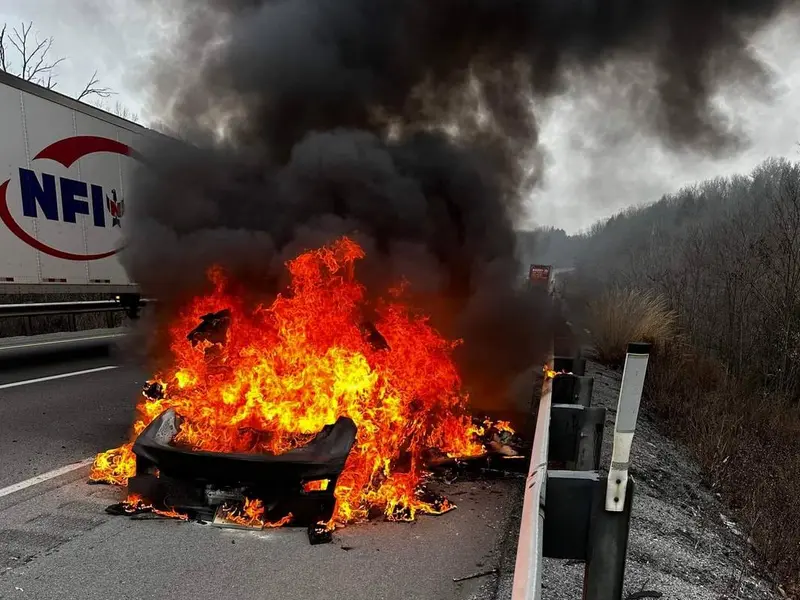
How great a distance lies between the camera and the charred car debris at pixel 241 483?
3.67 m

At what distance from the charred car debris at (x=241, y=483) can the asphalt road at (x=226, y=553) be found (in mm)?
101

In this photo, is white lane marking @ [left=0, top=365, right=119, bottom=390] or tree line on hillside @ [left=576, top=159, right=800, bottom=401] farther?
tree line on hillside @ [left=576, top=159, right=800, bottom=401]

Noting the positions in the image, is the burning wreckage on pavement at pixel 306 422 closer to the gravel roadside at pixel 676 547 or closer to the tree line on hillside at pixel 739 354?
the gravel roadside at pixel 676 547

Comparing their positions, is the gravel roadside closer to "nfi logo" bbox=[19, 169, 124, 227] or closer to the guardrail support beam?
the guardrail support beam

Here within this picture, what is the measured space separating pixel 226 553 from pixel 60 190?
8.57 meters

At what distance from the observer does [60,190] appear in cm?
980

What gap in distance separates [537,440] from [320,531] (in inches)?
62.7

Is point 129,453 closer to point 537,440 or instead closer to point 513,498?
point 513,498

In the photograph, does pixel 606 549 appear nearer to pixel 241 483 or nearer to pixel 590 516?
pixel 590 516

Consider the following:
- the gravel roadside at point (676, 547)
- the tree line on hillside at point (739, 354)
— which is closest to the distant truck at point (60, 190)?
the tree line on hillside at point (739, 354)

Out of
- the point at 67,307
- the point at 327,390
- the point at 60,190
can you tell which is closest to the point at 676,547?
the point at 327,390

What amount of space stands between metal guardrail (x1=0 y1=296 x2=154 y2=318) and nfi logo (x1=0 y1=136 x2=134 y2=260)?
6.27 feet

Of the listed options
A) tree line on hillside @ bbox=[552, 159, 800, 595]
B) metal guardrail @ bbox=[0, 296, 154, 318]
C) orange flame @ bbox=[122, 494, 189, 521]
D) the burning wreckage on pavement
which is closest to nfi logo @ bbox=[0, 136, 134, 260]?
metal guardrail @ bbox=[0, 296, 154, 318]

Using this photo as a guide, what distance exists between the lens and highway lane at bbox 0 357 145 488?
514 centimetres
